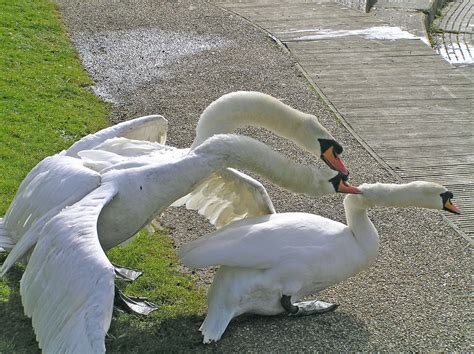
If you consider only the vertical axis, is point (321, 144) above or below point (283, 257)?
above

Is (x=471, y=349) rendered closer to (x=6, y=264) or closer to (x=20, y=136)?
(x=6, y=264)

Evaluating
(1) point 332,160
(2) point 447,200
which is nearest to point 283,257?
(1) point 332,160

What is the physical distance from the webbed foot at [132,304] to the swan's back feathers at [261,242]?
49 cm

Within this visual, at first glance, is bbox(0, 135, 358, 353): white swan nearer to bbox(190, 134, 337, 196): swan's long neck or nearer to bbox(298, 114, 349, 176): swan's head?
bbox(190, 134, 337, 196): swan's long neck

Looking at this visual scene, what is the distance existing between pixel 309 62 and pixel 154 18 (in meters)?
3.09

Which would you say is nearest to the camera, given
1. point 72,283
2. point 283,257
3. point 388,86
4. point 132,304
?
point 72,283

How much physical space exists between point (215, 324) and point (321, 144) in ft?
5.21

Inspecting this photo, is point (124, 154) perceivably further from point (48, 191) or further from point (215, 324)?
point (215, 324)

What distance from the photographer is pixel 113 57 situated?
11570mm

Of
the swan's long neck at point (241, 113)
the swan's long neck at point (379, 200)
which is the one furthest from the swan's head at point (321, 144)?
the swan's long neck at point (379, 200)

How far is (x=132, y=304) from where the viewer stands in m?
6.02

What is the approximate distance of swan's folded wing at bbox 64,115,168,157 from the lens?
653 cm

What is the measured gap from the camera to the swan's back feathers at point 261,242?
5645 millimetres

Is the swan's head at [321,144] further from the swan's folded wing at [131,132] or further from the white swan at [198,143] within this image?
the swan's folded wing at [131,132]
